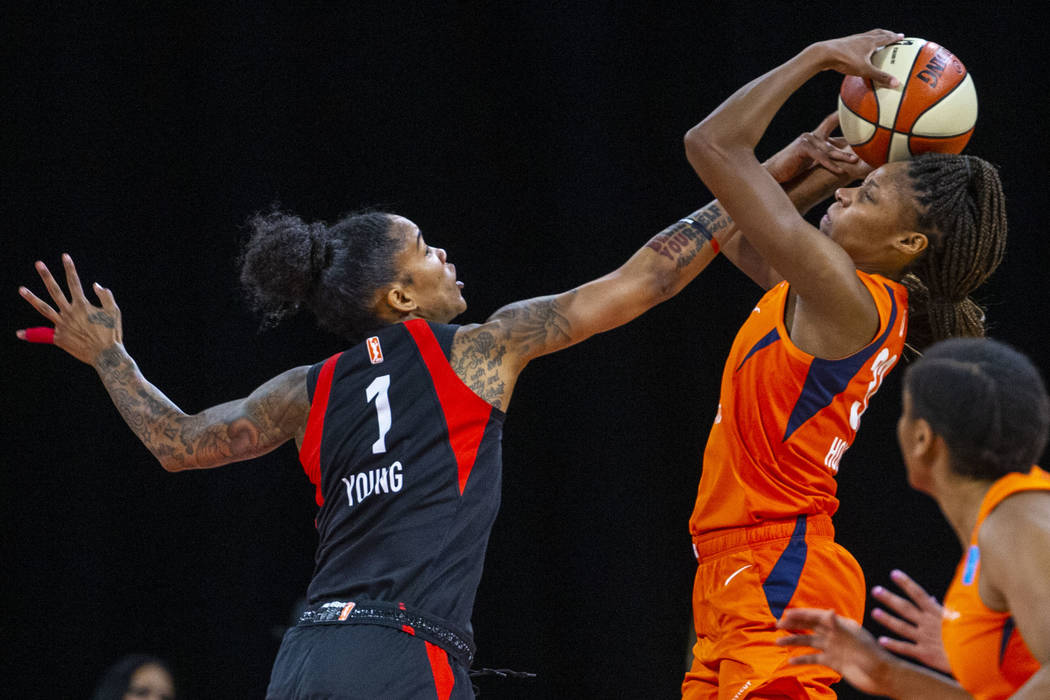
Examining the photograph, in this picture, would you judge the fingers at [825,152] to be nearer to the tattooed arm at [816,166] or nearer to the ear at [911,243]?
the tattooed arm at [816,166]

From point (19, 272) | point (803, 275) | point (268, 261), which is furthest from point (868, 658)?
point (19, 272)

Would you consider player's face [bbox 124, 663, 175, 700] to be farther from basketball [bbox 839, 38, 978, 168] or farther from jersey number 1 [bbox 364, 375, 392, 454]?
basketball [bbox 839, 38, 978, 168]

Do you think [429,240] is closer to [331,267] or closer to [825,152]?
[331,267]

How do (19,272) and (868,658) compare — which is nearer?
(868,658)

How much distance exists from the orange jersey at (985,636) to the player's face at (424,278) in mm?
1530

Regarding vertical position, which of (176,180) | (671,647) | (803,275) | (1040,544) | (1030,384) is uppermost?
(176,180)

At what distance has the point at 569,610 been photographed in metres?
4.82

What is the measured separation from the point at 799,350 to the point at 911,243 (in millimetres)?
413

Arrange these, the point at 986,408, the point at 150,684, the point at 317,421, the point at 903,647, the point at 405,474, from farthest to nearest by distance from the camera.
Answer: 1. the point at 150,684
2. the point at 317,421
3. the point at 405,474
4. the point at 903,647
5. the point at 986,408

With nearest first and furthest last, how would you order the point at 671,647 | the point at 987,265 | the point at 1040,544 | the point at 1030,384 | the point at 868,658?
the point at 1040,544 → the point at 1030,384 → the point at 868,658 → the point at 987,265 → the point at 671,647

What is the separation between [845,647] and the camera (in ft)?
6.44

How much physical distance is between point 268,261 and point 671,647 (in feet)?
8.72

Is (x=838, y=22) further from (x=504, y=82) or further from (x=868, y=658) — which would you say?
(x=868, y=658)

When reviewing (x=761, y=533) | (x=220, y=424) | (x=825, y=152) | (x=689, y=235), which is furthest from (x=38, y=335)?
(x=825, y=152)
